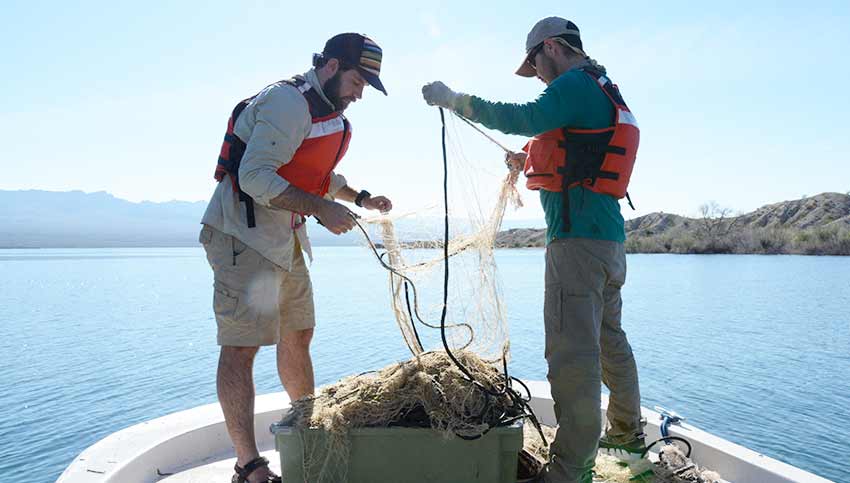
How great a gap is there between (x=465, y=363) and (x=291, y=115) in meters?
1.47

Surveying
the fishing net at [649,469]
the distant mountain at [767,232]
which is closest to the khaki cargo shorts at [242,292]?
the fishing net at [649,469]

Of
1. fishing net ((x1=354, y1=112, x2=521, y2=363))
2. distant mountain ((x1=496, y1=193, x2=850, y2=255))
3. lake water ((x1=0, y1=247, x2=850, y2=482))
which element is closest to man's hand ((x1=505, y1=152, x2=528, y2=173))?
fishing net ((x1=354, y1=112, x2=521, y2=363))

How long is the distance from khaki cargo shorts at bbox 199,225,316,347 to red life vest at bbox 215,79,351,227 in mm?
184

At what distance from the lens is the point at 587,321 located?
2717 mm

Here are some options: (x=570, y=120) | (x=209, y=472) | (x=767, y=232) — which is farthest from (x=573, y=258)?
(x=767, y=232)

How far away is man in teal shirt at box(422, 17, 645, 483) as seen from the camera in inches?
105

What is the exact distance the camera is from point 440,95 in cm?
277

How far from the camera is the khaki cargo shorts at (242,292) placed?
2873 millimetres

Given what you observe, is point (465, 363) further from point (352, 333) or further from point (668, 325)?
point (668, 325)

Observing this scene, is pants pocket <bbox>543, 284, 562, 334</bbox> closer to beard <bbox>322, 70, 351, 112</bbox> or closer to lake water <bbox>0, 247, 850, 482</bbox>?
beard <bbox>322, 70, 351, 112</bbox>

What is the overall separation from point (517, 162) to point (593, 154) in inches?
24.0

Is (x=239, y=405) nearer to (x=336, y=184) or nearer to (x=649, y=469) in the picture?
(x=336, y=184)

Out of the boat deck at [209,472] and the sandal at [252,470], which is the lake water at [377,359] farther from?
the sandal at [252,470]

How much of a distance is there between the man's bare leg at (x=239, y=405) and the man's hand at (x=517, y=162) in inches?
70.1
